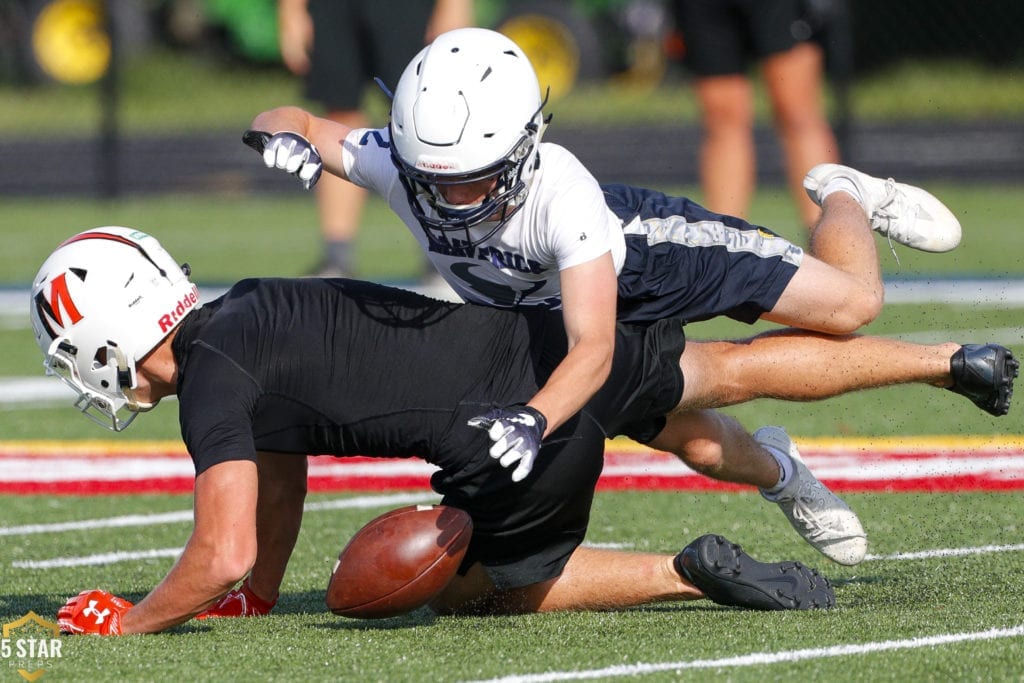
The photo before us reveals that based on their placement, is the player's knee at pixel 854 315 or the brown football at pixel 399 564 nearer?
the brown football at pixel 399 564

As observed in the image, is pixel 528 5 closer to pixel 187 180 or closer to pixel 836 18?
pixel 187 180

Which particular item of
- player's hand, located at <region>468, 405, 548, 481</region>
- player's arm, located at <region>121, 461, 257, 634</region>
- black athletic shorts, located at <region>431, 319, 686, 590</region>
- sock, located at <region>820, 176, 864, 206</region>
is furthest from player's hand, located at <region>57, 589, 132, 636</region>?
sock, located at <region>820, 176, 864, 206</region>

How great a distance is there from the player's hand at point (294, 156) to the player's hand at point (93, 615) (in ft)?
3.82

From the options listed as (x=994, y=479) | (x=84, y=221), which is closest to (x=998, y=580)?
(x=994, y=479)

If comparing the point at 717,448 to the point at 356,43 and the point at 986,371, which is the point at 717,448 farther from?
the point at 356,43

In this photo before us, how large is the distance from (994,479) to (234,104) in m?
16.9

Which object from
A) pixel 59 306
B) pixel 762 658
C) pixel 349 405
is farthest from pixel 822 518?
pixel 59 306

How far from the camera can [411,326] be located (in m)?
3.97

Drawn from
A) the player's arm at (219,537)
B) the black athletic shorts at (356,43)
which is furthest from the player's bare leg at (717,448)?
the black athletic shorts at (356,43)

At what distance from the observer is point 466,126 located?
3.94m

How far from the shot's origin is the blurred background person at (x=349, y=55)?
8.88 metres

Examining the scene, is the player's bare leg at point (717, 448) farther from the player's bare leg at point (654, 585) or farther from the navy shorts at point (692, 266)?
the player's bare leg at point (654, 585)

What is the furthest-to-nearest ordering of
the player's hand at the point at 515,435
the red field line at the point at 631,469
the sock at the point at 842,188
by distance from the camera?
the red field line at the point at 631,469
the sock at the point at 842,188
the player's hand at the point at 515,435

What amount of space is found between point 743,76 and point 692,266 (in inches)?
148
